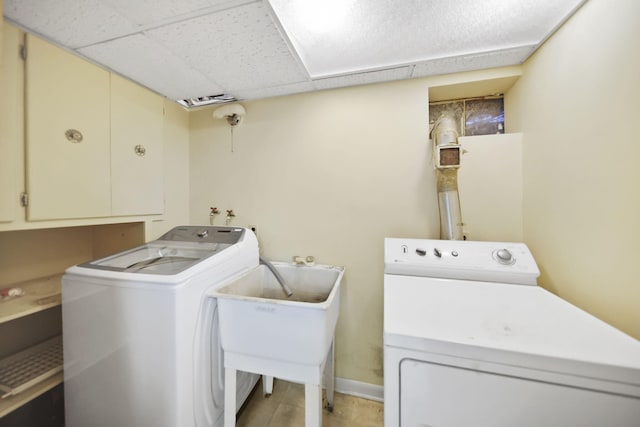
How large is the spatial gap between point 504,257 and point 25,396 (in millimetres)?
2490

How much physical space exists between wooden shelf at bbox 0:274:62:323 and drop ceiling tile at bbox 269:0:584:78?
6.22 feet

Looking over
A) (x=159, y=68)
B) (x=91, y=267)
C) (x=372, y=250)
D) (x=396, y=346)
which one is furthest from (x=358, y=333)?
(x=159, y=68)

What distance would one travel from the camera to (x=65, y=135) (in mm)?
1184

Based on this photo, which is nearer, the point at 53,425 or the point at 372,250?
the point at 53,425

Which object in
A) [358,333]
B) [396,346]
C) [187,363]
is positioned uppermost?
[396,346]

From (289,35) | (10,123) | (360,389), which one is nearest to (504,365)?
(360,389)

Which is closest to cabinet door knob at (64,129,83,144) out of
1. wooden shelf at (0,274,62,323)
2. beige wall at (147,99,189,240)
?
beige wall at (147,99,189,240)

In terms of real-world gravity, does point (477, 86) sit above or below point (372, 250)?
above

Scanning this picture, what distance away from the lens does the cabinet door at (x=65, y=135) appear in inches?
42.4

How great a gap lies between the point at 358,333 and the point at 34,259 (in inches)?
90.6

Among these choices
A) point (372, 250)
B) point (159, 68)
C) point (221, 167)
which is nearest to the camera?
point (159, 68)

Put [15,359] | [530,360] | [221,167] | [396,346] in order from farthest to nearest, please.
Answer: [221,167], [15,359], [396,346], [530,360]

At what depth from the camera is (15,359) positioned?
129 centimetres

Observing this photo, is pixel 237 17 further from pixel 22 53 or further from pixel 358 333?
pixel 358 333
